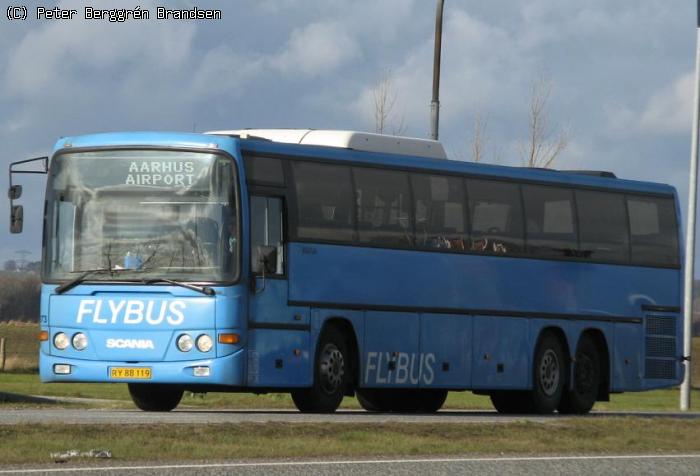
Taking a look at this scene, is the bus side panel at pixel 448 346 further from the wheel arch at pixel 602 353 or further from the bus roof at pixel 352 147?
the wheel arch at pixel 602 353

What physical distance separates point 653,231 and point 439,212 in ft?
17.9

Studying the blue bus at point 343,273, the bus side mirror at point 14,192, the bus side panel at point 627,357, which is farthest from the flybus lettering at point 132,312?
the bus side panel at point 627,357

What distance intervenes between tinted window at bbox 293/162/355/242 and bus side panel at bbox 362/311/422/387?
1421 millimetres

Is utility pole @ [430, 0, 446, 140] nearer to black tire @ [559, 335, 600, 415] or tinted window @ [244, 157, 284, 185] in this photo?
black tire @ [559, 335, 600, 415]

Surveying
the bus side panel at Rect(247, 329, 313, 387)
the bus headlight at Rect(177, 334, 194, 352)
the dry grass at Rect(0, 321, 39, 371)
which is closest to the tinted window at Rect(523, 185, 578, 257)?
the bus side panel at Rect(247, 329, 313, 387)

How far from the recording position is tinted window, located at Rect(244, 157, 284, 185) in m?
22.8

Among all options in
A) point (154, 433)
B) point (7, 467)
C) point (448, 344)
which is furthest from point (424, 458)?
point (448, 344)

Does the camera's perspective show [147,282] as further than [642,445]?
Yes

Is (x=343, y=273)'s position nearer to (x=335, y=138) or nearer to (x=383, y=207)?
(x=383, y=207)

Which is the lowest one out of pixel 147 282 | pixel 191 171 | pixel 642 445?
pixel 642 445

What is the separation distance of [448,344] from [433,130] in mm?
9521

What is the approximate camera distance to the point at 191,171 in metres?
22.5

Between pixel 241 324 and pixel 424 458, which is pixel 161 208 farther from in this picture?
pixel 424 458

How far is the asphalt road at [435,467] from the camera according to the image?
13.5m
